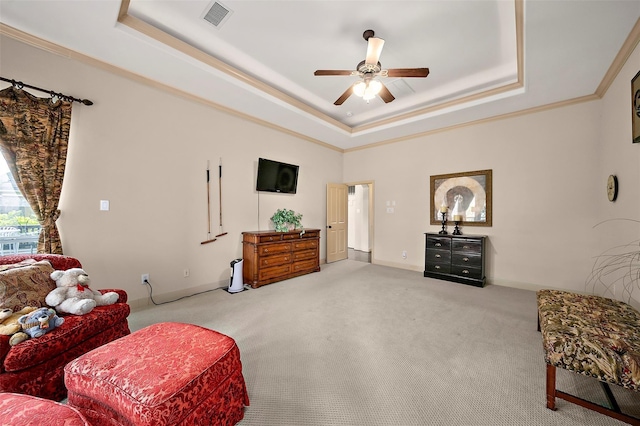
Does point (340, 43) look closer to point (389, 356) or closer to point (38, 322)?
point (389, 356)

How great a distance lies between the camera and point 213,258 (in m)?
3.91

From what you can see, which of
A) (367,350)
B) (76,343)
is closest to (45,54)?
(76,343)

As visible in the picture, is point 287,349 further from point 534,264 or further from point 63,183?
point 534,264

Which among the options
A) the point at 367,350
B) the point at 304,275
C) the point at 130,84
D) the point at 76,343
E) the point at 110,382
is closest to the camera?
the point at 110,382

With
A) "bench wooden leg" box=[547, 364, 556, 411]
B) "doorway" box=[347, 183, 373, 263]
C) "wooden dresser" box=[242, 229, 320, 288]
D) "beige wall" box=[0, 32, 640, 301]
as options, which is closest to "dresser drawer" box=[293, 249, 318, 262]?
"wooden dresser" box=[242, 229, 320, 288]

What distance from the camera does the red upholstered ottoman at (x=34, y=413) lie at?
0.82m

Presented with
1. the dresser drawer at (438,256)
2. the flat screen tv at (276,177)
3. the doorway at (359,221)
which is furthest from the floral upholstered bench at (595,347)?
the doorway at (359,221)

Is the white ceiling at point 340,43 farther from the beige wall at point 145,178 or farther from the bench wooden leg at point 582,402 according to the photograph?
the bench wooden leg at point 582,402

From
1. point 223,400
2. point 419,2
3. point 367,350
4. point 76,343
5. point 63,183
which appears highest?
point 419,2

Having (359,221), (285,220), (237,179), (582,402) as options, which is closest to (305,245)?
(285,220)

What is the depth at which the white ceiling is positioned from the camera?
2.21 m

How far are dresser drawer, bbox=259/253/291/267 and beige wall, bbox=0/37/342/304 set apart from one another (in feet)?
1.63

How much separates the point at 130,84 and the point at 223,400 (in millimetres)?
3698

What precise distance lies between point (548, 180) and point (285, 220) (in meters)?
4.45
